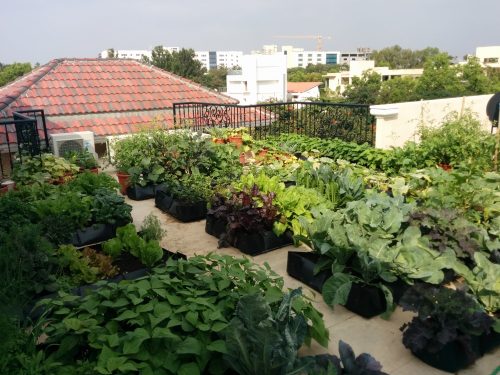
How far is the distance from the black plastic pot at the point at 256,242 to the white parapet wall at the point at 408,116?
407 cm

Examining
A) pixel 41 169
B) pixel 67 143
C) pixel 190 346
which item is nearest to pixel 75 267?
pixel 190 346

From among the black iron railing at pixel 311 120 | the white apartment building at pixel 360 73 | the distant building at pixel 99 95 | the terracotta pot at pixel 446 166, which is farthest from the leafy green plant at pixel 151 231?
the white apartment building at pixel 360 73

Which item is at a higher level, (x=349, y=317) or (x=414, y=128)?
(x=414, y=128)

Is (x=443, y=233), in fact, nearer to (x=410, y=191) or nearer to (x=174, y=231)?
(x=410, y=191)

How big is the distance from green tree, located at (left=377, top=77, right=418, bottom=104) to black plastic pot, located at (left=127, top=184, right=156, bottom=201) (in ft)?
154

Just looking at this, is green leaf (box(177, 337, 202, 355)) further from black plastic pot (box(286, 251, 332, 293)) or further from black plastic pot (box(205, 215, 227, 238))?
black plastic pot (box(205, 215, 227, 238))

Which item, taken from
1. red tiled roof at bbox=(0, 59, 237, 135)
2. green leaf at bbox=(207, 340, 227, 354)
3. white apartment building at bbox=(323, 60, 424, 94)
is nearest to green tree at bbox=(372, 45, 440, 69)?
white apartment building at bbox=(323, 60, 424, 94)

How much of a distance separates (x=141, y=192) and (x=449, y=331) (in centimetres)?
438

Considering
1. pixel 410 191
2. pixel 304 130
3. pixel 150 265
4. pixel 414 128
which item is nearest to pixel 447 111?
pixel 414 128

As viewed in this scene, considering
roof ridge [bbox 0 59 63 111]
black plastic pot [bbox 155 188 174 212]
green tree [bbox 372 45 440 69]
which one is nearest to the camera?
black plastic pot [bbox 155 188 174 212]

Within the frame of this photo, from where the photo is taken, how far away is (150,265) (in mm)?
3311

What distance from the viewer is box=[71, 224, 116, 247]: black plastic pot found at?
13.1 feet

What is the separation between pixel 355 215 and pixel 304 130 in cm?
581

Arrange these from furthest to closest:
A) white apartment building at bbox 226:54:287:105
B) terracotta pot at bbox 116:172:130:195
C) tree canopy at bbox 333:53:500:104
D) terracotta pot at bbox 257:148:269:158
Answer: white apartment building at bbox 226:54:287:105, tree canopy at bbox 333:53:500:104, terracotta pot at bbox 257:148:269:158, terracotta pot at bbox 116:172:130:195
